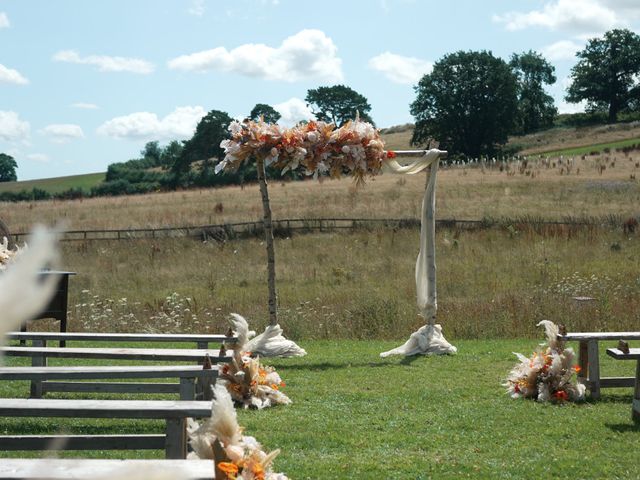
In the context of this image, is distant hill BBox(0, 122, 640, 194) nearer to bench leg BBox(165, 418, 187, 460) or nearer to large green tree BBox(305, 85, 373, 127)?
large green tree BBox(305, 85, 373, 127)

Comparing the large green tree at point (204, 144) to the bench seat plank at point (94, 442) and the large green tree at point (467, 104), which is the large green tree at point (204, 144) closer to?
the large green tree at point (467, 104)

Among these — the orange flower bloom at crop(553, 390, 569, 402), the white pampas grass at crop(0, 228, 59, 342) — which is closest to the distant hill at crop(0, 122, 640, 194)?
the orange flower bloom at crop(553, 390, 569, 402)

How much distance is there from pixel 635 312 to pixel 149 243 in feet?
60.6

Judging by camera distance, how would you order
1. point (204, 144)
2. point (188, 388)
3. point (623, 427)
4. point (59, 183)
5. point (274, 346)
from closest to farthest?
point (188, 388), point (623, 427), point (274, 346), point (204, 144), point (59, 183)

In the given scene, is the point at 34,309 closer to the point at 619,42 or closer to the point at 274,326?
the point at 274,326

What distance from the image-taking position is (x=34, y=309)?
66 cm

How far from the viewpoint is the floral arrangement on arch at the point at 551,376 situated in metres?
8.66

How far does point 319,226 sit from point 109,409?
26.0 meters

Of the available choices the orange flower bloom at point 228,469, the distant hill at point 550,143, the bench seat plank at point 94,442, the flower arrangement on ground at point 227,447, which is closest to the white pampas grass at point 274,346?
the bench seat plank at point 94,442

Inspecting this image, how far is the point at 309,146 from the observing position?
40.3 ft

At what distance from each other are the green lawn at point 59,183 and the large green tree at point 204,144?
10.1 metres

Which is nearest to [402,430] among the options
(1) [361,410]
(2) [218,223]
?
(1) [361,410]

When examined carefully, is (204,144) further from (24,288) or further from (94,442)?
(24,288)

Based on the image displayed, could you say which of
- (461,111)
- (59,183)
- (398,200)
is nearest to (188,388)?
(398,200)
